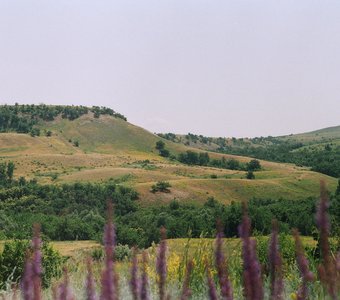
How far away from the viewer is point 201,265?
9.95 m

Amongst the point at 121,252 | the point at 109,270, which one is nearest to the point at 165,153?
the point at 121,252

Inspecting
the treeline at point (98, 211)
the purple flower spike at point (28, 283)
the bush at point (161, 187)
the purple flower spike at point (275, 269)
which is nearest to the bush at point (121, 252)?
the purple flower spike at point (275, 269)

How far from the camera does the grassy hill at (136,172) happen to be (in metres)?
117

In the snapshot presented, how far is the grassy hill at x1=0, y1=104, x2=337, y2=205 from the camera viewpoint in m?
117

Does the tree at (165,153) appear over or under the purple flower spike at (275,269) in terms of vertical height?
over

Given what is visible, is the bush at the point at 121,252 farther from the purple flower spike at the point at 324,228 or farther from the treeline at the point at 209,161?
the treeline at the point at 209,161

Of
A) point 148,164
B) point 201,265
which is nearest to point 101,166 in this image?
point 148,164

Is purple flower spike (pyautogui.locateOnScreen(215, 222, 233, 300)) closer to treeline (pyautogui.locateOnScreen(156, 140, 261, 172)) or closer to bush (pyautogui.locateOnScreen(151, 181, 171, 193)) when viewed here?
bush (pyautogui.locateOnScreen(151, 181, 171, 193))

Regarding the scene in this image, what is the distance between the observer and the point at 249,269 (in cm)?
245

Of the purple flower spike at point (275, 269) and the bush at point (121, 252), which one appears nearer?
the purple flower spike at point (275, 269)

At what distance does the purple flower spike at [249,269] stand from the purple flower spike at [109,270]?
0.56 m

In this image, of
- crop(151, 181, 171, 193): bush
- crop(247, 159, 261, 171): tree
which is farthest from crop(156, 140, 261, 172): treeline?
crop(151, 181, 171, 193): bush

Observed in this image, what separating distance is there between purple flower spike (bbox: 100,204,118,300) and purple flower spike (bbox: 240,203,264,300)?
559 mm

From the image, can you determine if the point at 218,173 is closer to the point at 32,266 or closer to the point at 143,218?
the point at 143,218
